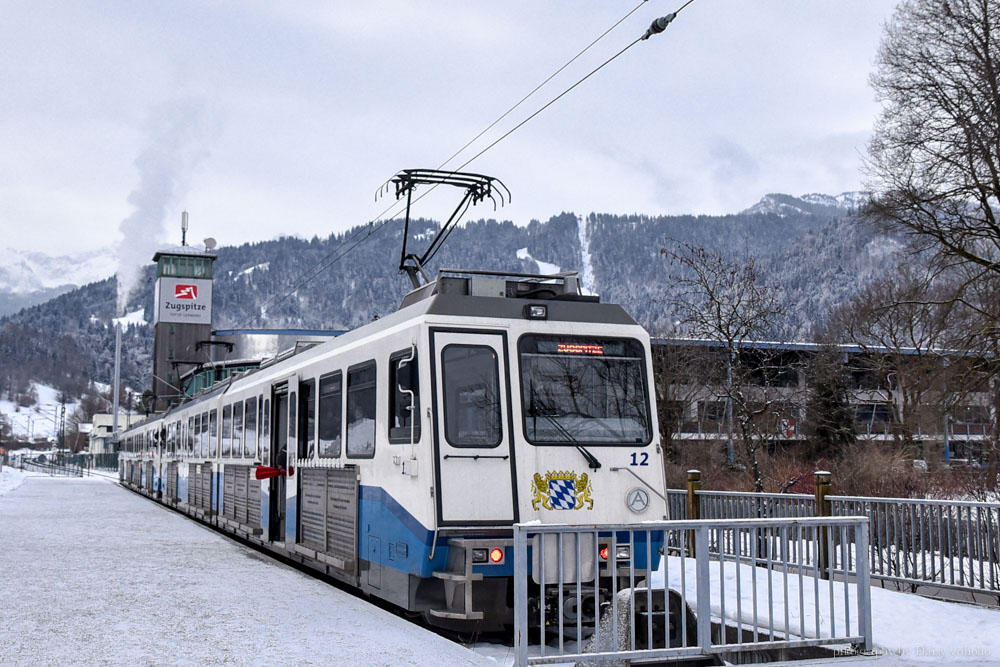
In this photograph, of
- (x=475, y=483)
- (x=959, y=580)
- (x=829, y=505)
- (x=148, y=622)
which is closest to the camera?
A: (x=148, y=622)

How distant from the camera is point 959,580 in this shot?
1205 centimetres

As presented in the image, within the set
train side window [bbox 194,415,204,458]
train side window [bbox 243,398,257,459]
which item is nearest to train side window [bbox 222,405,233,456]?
train side window [bbox 243,398,257,459]

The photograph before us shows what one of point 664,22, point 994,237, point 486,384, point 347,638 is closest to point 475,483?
point 486,384

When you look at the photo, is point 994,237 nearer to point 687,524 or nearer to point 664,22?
Answer: point 664,22

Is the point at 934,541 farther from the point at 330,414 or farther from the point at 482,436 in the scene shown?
the point at 330,414

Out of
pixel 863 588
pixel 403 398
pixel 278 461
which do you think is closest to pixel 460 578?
pixel 403 398

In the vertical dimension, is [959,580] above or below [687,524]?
below

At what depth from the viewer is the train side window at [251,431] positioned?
16516 millimetres

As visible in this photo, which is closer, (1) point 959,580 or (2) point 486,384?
(2) point 486,384

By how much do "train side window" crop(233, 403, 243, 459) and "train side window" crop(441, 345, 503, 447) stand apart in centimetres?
904

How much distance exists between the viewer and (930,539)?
1214cm

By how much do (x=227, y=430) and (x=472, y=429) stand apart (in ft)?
35.5

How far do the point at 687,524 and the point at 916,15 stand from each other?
1836cm

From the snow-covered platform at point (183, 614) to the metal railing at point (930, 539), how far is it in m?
4.69
